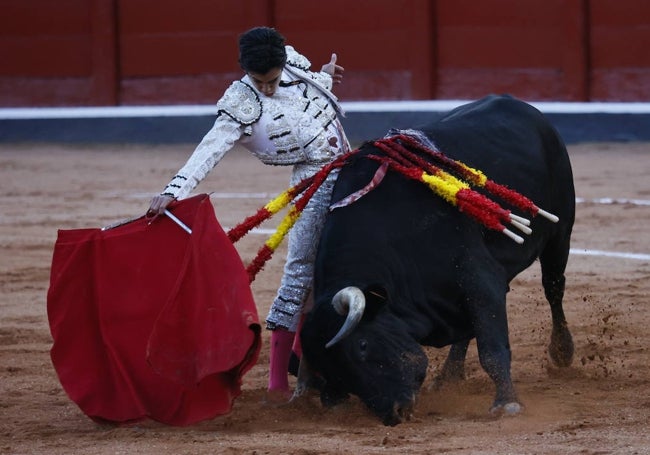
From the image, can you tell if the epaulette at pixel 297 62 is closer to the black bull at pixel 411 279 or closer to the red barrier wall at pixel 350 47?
the black bull at pixel 411 279

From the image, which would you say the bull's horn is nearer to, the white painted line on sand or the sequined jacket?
the sequined jacket

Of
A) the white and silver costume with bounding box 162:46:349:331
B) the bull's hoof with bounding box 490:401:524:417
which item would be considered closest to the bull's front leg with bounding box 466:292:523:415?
the bull's hoof with bounding box 490:401:524:417

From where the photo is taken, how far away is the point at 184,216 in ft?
11.8

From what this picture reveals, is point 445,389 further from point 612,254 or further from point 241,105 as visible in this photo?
point 612,254

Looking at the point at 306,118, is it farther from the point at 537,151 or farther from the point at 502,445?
the point at 502,445

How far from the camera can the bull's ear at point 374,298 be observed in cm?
328

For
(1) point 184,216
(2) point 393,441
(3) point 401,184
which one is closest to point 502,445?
(2) point 393,441

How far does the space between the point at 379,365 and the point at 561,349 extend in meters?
1.12

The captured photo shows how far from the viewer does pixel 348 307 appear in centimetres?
320

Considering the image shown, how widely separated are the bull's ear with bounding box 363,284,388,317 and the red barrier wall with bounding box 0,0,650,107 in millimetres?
7289

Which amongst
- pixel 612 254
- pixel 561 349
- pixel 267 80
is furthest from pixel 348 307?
pixel 612 254

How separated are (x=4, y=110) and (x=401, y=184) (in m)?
8.63

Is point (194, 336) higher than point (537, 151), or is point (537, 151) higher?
point (537, 151)

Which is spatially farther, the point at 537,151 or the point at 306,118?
the point at 537,151
